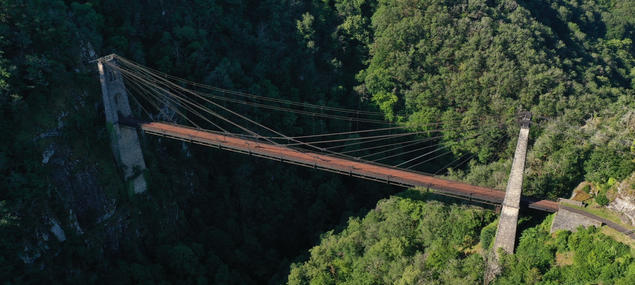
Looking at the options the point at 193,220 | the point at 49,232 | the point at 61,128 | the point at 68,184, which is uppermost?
the point at 61,128

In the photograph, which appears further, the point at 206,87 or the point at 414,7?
the point at 414,7

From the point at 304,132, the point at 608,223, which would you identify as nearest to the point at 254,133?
the point at 304,132

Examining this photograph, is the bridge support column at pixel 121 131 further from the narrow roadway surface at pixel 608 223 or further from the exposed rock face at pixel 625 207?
the exposed rock face at pixel 625 207

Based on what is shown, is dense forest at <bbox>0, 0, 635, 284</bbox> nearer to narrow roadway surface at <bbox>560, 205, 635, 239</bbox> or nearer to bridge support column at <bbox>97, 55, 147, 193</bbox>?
bridge support column at <bbox>97, 55, 147, 193</bbox>

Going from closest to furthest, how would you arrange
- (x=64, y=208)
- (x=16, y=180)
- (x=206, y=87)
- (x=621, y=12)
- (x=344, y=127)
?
(x=16, y=180), (x=64, y=208), (x=206, y=87), (x=344, y=127), (x=621, y=12)

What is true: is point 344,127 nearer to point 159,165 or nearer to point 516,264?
point 159,165

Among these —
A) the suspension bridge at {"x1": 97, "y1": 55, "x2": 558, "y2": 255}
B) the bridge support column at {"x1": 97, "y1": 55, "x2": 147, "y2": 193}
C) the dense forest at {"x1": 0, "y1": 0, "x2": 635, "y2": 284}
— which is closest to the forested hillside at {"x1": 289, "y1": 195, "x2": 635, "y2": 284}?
the dense forest at {"x1": 0, "y1": 0, "x2": 635, "y2": 284}

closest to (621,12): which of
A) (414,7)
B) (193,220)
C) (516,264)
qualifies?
(414,7)
